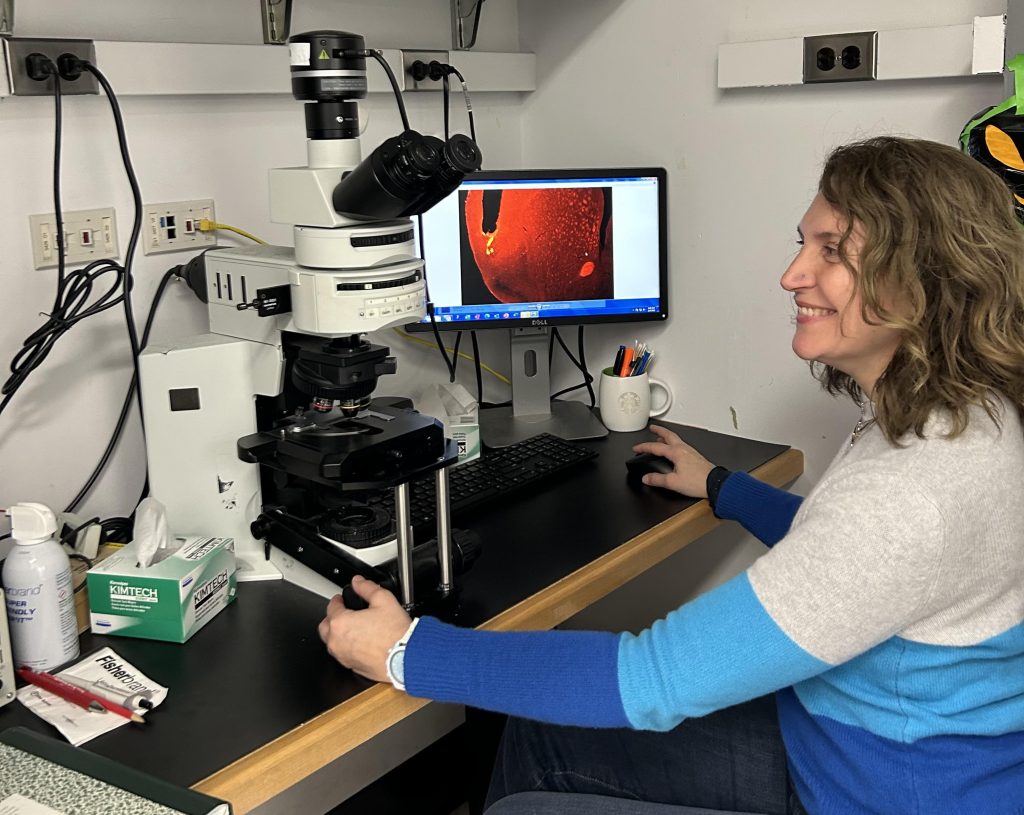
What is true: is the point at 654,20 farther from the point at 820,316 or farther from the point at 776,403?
the point at 820,316

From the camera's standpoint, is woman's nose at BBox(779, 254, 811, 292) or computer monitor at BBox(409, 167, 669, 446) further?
computer monitor at BBox(409, 167, 669, 446)

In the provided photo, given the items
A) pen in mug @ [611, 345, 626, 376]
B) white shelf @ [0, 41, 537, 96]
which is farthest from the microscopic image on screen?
white shelf @ [0, 41, 537, 96]

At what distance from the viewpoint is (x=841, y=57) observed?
177 cm

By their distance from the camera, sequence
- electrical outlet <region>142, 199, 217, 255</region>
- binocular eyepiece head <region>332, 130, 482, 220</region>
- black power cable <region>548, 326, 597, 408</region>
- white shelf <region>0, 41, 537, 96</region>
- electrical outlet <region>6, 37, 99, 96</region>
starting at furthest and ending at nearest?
black power cable <region>548, 326, 597, 408</region>, electrical outlet <region>142, 199, 217, 255</region>, white shelf <region>0, 41, 537, 96</region>, electrical outlet <region>6, 37, 99, 96</region>, binocular eyepiece head <region>332, 130, 482, 220</region>

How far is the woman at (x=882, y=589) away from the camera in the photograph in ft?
3.50

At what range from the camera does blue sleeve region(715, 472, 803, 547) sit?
64.1 inches

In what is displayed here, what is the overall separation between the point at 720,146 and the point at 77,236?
1.09m

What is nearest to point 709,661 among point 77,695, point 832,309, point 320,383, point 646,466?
point 832,309

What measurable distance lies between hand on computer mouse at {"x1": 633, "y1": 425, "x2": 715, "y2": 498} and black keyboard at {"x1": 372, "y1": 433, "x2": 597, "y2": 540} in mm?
123

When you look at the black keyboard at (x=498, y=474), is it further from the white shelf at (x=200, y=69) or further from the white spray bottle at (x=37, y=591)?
the white shelf at (x=200, y=69)

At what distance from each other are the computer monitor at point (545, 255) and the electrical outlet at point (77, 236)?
0.55 metres

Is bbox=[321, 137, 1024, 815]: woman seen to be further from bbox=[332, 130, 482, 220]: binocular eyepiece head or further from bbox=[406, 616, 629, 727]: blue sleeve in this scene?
bbox=[332, 130, 482, 220]: binocular eyepiece head

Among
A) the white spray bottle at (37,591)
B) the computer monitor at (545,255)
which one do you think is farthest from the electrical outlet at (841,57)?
the white spray bottle at (37,591)

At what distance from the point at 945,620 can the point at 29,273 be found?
1.25m
